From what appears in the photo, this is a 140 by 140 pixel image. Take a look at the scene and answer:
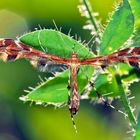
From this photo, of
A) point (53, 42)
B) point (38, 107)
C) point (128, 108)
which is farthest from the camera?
point (38, 107)

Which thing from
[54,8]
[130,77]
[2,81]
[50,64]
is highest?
[50,64]

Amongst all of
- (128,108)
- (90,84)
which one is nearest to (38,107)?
(90,84)

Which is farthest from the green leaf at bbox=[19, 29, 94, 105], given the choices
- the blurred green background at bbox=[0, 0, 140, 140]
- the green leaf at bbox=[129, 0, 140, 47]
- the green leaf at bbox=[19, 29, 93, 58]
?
the blurred green background at bbox=[0, 0, 140, 140]

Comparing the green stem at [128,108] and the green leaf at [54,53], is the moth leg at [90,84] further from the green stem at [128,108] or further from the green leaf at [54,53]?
the green stem at [128,108]

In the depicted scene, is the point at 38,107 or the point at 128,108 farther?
the point at 38,107

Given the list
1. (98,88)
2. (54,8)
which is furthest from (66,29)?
(98,88)

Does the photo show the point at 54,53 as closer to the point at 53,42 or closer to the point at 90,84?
the point at 53,42

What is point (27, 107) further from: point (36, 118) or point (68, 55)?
point (68, 55)

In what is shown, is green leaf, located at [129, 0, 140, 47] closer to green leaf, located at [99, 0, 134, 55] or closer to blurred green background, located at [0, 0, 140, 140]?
green leaf, located at [99, 0, 134, 55]
